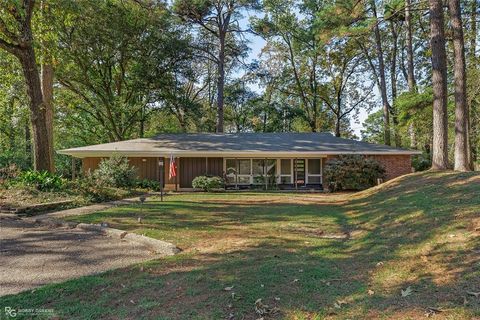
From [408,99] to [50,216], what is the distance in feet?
55.7

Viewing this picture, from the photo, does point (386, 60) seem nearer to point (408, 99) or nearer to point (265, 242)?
point (408, 99)

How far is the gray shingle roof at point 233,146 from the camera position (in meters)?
19.1

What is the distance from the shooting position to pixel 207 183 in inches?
733

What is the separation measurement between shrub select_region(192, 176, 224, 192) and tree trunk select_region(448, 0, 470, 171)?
1122 cm

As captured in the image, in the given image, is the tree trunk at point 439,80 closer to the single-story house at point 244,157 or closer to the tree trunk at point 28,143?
the single-story house at point 244,157

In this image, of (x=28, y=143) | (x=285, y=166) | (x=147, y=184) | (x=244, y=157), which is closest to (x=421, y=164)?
(x=285, y=166)

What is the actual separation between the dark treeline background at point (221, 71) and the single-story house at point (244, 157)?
230 centimetres

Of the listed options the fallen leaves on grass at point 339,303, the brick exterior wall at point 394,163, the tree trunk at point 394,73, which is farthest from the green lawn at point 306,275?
the tree trunk at point 394,73

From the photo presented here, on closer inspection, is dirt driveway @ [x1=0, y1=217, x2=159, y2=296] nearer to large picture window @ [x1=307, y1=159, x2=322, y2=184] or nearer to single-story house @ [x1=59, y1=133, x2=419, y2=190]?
single-story house @ [x1=59, y1=133, x2=419, y2=190]

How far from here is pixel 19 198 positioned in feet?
33.3

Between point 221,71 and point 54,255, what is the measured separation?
23.5 meters

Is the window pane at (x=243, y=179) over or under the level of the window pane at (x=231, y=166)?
under

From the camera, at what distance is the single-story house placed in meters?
19.2

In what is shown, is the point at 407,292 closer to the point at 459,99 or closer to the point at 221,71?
the point at 459,99
